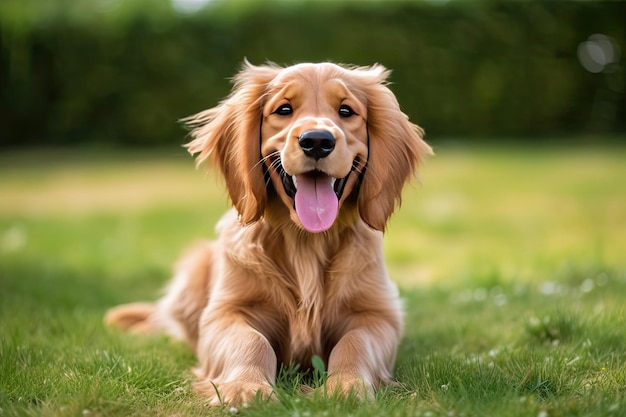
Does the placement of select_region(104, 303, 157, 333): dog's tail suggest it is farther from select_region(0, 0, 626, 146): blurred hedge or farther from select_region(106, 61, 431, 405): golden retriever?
select_region(0, 0, 626, 146): blurred hedge

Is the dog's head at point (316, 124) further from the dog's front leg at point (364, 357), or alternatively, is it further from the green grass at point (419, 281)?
the dog's front leg at point (364, 357)

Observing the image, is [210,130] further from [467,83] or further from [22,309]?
[467,83]

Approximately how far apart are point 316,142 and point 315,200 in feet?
1.04

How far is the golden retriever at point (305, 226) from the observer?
3529 millimetres

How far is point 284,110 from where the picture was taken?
3656 mm

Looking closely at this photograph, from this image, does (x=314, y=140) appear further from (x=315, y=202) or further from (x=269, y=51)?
(x=269, y=51)

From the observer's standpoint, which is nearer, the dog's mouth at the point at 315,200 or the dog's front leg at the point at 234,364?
→ the dog's front leg at the point at 234,364

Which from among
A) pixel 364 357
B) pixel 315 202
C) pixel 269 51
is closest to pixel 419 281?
pixel 364 357

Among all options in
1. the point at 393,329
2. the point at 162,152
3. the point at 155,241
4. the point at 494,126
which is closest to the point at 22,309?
the point at 393,329

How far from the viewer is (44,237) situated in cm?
915

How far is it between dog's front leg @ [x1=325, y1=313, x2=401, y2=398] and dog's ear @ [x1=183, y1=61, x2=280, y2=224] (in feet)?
2.44

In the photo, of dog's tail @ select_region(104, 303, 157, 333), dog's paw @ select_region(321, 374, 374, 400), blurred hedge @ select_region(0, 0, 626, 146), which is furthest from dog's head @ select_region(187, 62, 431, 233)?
blurred hedge @ select_region(0, 0, 626, 146)

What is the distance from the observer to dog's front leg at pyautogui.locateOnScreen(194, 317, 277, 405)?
126 inches

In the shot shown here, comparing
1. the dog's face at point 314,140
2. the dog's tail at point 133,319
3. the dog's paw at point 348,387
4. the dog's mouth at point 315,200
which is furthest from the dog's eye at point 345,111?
the dog's tail at point 133,319
